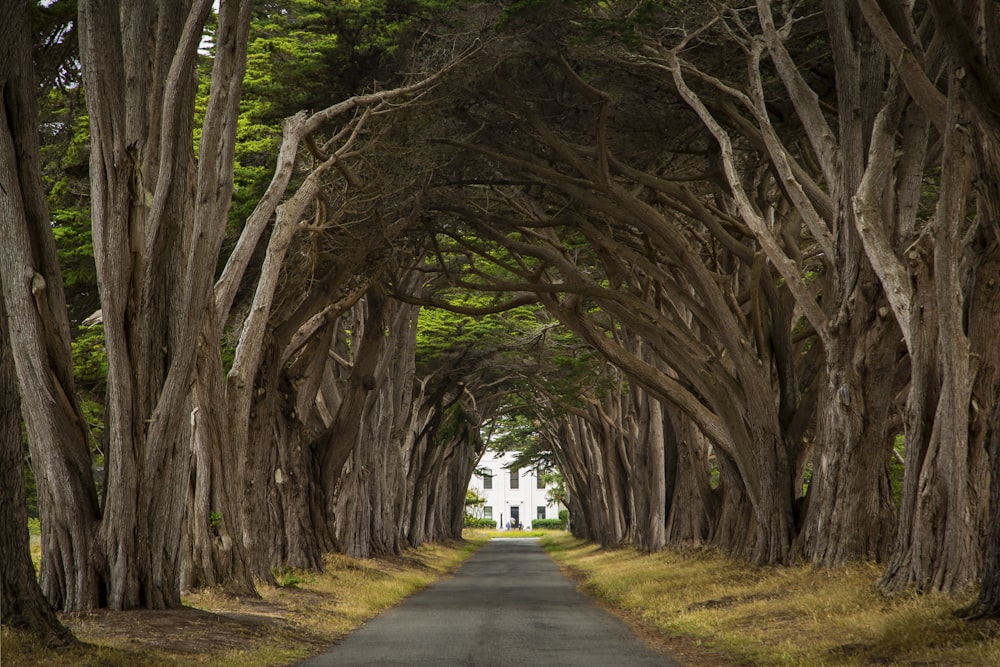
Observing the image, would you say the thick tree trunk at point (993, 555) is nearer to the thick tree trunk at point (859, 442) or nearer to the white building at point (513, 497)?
the thick tree trunk at point (859, 442)

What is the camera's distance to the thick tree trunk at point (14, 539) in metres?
8.27

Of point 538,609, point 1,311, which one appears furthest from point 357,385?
point 1,311

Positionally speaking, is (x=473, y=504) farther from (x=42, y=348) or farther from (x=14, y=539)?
(x=14, y=539)

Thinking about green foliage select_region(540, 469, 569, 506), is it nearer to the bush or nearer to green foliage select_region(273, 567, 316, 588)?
the bush

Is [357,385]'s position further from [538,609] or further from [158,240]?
[158,240]

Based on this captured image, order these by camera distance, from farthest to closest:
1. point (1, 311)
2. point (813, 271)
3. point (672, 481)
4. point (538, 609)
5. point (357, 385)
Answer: point (672, 481)
point (813, 271)
point (357, 385)
point (538, 609)
point (1, 311)

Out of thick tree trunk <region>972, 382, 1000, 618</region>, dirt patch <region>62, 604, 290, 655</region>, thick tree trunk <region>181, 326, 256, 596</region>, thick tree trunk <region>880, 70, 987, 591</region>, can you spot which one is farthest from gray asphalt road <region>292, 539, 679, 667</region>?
thick tree trunk <region>880, 70, 987, 591</region>

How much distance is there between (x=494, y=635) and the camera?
12375mm

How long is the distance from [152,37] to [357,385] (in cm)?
1201

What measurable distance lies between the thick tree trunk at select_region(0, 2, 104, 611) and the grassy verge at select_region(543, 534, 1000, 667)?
5743 millimetres

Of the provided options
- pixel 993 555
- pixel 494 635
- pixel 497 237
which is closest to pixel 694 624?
pixel 494 635

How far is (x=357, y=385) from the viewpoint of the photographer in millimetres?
23297

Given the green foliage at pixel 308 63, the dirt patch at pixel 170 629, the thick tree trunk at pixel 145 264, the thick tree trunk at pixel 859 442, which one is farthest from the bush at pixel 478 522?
the dirt patch at pixel 170 629

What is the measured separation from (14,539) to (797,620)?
25.6 feet
